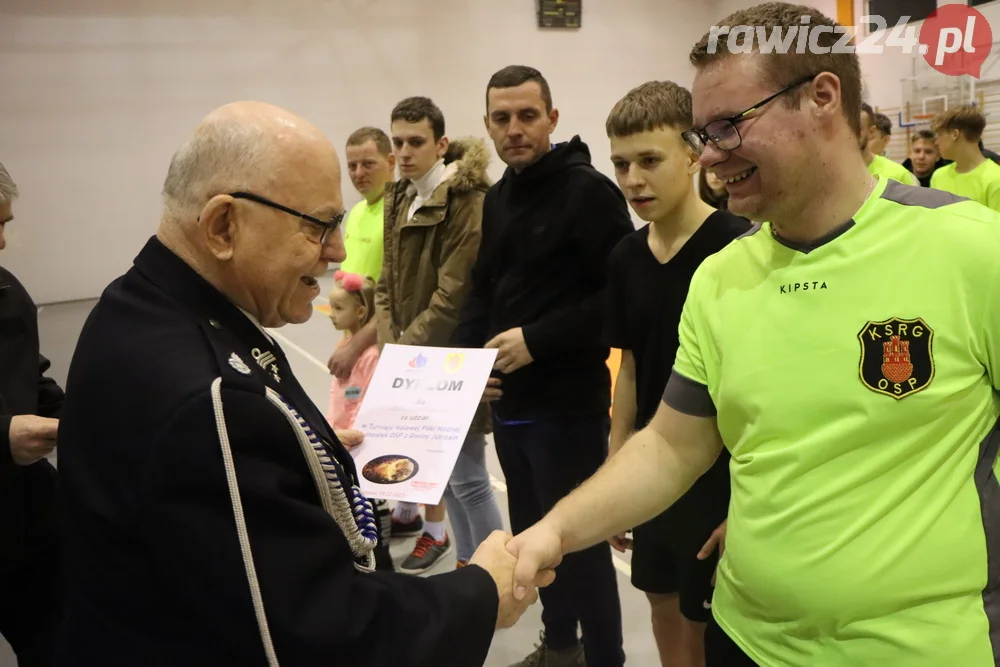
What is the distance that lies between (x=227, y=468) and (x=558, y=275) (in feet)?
5.97

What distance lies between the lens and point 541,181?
2797mm

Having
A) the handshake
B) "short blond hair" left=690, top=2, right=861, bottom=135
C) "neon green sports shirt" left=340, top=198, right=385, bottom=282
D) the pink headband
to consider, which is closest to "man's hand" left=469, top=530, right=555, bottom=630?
the handshake

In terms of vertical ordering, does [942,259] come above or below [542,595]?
above

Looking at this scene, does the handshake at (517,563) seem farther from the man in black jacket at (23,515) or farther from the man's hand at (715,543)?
the man in black jacket at (23,515)

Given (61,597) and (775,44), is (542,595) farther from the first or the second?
(775,44)

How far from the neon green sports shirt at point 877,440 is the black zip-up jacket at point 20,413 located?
80.9 inches

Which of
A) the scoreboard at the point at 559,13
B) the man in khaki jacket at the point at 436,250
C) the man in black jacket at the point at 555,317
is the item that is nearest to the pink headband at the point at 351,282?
the man in khaki jacket at the point at 436,250

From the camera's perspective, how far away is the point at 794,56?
138cm

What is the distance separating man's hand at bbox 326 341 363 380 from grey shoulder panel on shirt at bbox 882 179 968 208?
2.69 metres

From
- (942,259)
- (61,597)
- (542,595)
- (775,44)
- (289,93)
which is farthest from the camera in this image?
(289,93)

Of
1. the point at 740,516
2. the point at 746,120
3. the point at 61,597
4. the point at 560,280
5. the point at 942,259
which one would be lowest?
the point at 61,597

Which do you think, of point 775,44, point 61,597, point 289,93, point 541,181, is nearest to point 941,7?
point 289,93

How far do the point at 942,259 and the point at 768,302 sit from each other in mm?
283

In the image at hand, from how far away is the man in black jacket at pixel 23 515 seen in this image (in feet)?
7.66
